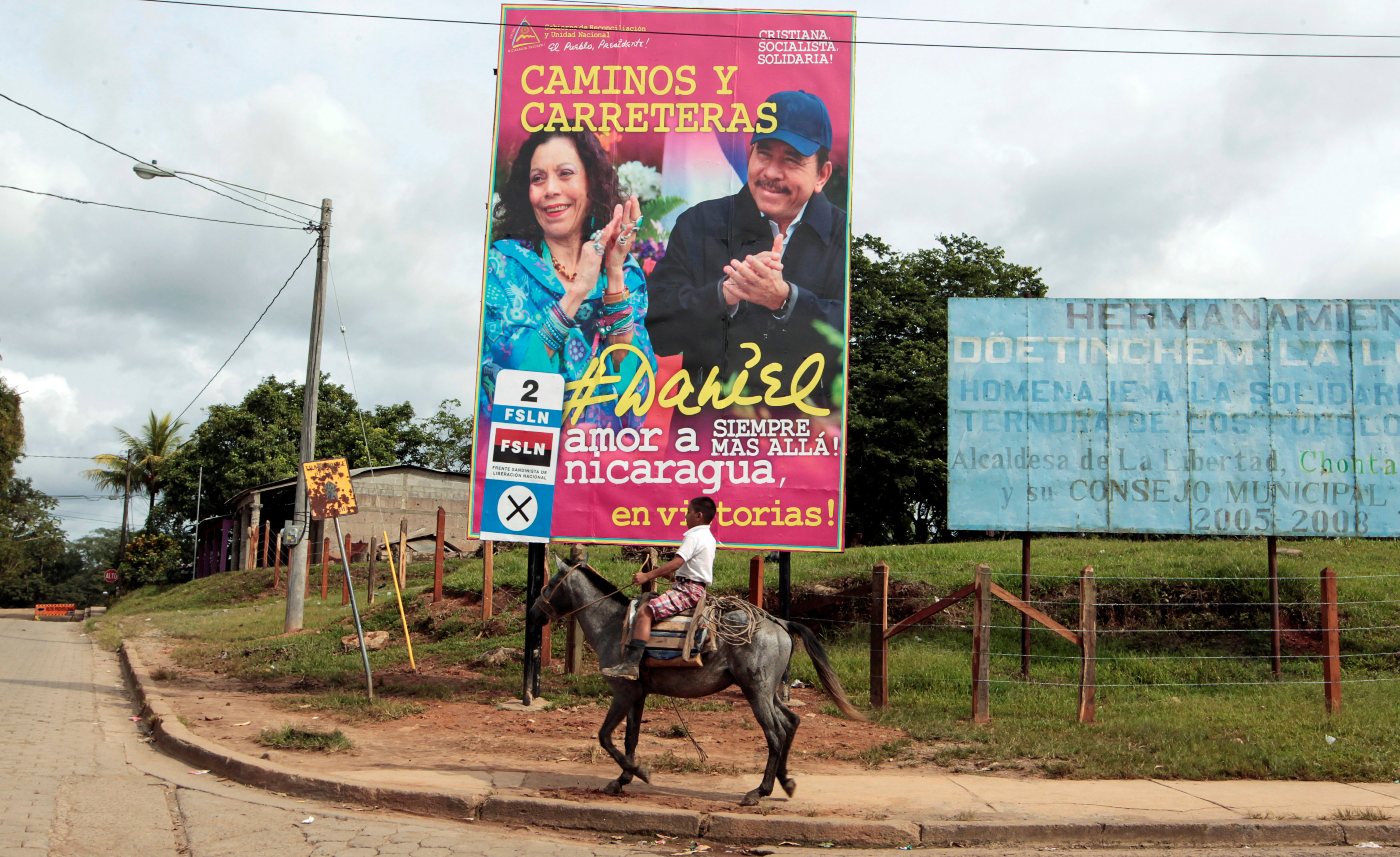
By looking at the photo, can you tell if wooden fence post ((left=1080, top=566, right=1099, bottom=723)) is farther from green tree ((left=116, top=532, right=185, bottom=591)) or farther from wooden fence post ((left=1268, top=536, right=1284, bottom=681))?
green tree ((left=116, top=532, right=185, bottom=591))

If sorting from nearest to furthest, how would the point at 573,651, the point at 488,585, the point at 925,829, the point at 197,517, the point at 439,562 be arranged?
the point at 925,829, the point at 573,651, the point at 488,585, the point at 439,562, the point at 197,517

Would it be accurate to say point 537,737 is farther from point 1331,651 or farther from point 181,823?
point 1331,651

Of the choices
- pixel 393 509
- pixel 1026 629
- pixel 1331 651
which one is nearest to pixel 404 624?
pixel 1026 629

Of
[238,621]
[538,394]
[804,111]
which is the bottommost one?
[238,621]

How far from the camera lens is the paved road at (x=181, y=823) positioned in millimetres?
5652

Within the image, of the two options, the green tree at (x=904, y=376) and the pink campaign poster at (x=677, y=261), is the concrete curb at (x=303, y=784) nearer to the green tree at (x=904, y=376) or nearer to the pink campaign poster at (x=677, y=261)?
the pink campaign poster at (x=677, y=261)

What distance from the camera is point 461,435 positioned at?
179 ft

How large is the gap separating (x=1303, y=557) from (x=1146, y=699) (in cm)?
814

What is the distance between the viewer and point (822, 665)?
293 inches

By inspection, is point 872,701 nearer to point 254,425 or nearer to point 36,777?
point 36,777

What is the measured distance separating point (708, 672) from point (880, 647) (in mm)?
4167

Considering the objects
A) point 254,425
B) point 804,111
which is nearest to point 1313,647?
point 804,111

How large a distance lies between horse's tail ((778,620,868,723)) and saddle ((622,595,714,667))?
0.73 meters

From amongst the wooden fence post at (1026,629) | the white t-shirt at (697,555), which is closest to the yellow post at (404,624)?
the white t-shirt at (697,555)
